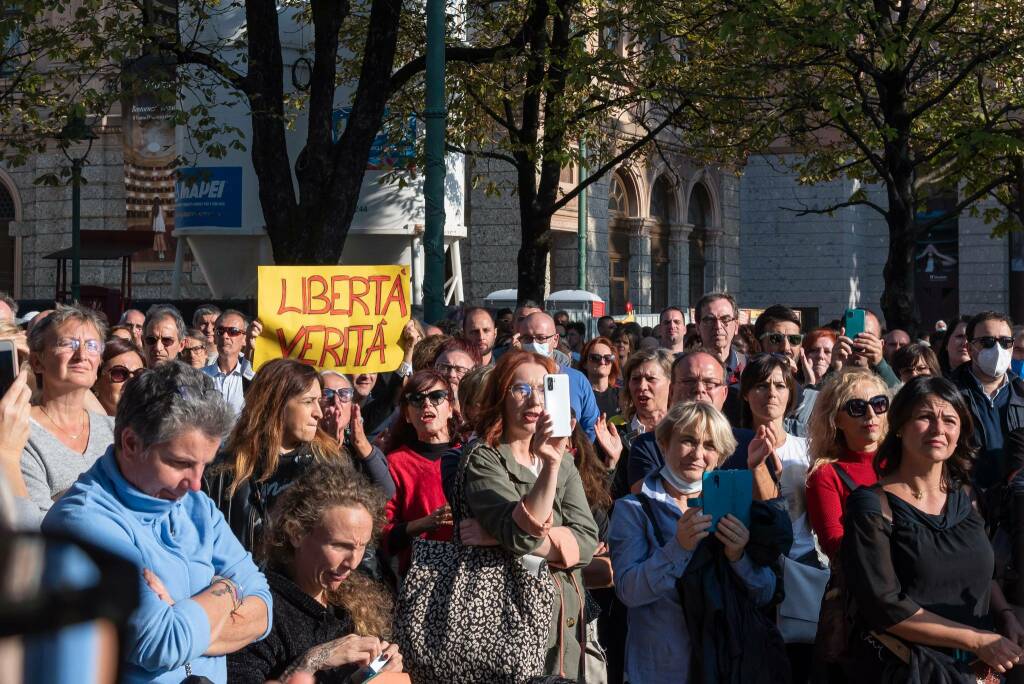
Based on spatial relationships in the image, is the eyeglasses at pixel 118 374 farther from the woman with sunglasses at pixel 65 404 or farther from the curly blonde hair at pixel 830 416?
the curly blonde hair at pixel 830 416

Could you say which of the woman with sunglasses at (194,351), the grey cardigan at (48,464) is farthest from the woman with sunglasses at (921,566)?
the woman with sunglasses at (194,351)

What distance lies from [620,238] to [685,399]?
28.6 m

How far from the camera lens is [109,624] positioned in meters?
0.55

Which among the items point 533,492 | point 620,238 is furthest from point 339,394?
point 620,238

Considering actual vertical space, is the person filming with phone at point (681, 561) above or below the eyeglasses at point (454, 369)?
below

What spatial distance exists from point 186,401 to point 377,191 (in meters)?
16.5

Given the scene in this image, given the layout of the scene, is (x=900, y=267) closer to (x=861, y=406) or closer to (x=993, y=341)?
(x=993, y=341)

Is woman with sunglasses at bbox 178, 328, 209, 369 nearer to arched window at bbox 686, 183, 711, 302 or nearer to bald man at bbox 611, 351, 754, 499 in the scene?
bald man at bbox 611, 351, 754, 499

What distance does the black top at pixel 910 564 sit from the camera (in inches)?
173

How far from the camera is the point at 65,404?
199 inches

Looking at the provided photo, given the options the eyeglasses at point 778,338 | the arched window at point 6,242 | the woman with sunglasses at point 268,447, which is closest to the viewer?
the woman with sunglasses at point 268,447

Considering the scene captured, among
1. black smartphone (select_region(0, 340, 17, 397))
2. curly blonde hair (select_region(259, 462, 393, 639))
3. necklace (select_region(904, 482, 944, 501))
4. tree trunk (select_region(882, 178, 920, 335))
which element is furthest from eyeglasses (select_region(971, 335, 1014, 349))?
tree trunk (select_region(882, 178, 920, 335))

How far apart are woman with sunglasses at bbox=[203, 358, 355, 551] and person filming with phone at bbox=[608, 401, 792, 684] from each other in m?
1.11

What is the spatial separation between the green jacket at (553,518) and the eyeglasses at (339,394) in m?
1.33
